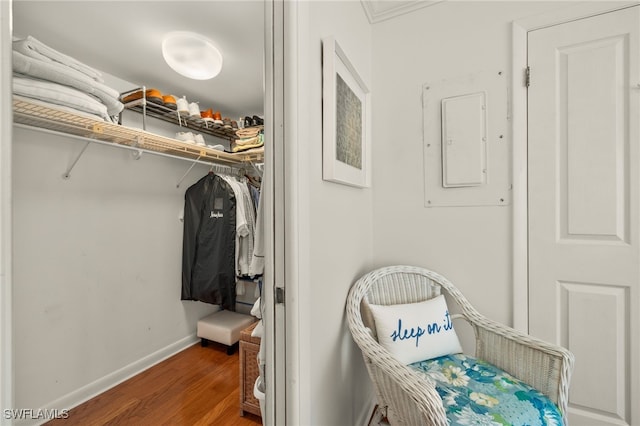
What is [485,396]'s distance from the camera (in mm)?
1090

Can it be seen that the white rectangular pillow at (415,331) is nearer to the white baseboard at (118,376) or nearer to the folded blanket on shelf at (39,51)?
the folded blanket on shelf at (39,51)

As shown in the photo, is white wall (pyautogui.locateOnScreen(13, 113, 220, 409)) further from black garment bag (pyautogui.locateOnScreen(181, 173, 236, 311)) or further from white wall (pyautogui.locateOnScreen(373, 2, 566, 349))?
white wall (pyautogui.locateOnScreen(373, 2, 566, 349))

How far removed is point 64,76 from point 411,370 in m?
1.70

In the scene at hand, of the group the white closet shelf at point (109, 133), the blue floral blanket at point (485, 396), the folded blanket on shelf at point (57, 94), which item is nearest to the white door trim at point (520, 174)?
the blue floral blanket at point (485, 396)

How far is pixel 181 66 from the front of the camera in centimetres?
158

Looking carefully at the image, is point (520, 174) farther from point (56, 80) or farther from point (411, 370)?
point (56, 80)

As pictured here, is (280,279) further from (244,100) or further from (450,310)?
(244,100)

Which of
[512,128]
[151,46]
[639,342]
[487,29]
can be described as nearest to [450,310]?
[639,342]

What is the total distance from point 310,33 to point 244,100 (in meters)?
1.76

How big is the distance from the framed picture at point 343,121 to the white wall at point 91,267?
1.30 metres

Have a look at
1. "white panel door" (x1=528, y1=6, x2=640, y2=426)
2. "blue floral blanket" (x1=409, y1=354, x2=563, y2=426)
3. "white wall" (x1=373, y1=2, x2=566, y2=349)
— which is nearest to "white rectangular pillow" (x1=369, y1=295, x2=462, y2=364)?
"blue floral blanket" (x1=409, y1=354, x2=563, y2=426)

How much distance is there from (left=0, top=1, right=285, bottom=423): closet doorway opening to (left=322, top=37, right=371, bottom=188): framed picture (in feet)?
0.79

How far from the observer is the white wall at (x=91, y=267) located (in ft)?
4.62

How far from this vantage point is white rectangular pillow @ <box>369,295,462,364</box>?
1.29 m
